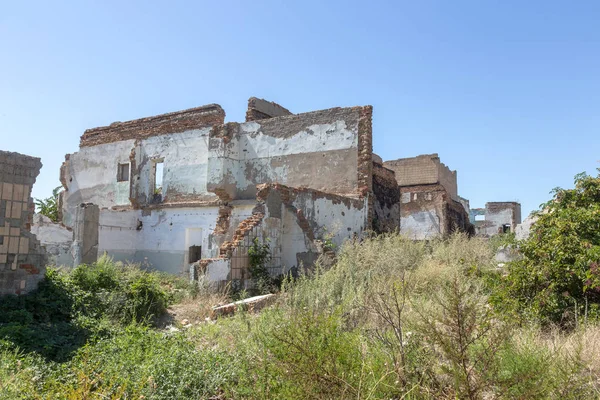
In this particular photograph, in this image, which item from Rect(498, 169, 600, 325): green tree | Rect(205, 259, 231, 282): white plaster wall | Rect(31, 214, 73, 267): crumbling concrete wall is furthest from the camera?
Rect(31, 214, 73, 267): crumbling concrete wall

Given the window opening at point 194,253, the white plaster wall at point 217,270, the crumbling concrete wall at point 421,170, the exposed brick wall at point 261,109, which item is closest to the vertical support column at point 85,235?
the window opening at point 194,253

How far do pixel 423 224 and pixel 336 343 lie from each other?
72.9 ft

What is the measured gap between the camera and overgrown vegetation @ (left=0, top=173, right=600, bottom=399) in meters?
3.64

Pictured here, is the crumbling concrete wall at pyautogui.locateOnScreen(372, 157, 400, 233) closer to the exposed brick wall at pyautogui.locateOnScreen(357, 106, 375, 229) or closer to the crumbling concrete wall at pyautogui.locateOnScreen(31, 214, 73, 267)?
the exposed brick wall at pyautogui.locateOnScreen(357, 106, 375, 229)

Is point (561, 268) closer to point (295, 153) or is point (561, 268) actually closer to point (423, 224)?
point (295, 153)

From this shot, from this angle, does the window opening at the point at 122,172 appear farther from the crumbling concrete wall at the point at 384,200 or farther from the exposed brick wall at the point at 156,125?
the crumbling concrete wall at the point at 384,200

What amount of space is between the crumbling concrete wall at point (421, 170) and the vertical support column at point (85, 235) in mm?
15446

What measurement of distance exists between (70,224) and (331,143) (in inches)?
564

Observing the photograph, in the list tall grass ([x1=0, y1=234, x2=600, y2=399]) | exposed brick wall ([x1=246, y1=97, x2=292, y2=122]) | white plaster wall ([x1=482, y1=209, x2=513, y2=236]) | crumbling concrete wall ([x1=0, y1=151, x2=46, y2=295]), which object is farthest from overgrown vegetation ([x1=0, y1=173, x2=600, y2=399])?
white plaster wall ([x1=482, y1=209, x2=513, y2=236])

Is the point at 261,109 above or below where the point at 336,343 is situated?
above

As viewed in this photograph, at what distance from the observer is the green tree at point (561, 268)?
20.1ft

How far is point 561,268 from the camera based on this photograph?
6.54 metres

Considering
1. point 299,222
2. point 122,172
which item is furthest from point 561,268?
point 122,172

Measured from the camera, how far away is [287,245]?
12.3 m
